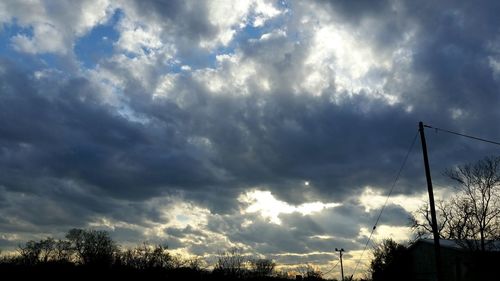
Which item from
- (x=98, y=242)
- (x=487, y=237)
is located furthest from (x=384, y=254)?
(x=98, y=242)

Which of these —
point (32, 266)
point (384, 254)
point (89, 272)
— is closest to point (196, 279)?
point (89, 272)

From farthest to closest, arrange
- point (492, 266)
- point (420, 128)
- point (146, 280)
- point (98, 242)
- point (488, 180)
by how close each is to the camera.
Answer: point (98, 242) < point (488, 180) < point (492, 266) < point (146, 280) < point (420, 128)

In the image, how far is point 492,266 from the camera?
4475 cm

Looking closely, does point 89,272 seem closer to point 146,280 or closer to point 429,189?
point 146,280

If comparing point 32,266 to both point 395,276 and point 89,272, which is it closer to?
point 89,272

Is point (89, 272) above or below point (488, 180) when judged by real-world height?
below

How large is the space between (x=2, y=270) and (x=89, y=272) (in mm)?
6368

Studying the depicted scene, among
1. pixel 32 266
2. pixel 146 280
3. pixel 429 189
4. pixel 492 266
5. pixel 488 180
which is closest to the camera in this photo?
pixel 429 189

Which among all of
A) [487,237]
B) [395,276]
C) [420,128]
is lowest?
[395,276]

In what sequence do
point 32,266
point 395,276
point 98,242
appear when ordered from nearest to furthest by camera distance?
point 32,266, point 395,276, point 98,242

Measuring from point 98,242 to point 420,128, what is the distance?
78.9 m

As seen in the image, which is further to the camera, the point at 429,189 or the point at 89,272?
the point at 89,272

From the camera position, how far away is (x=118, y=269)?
129ft

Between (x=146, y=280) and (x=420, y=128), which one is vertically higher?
(x=420, y=128)
